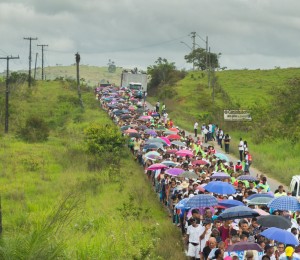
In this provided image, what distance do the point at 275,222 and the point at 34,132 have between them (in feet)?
92.5

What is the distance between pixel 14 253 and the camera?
9156 mm

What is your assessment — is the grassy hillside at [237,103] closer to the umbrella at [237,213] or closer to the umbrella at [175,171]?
the umbrella at [175,171]

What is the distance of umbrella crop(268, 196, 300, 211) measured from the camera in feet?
43.8

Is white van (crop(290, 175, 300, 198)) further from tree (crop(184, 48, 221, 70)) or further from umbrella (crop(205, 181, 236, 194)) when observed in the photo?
tree (crop(184, 48, 221, 70))

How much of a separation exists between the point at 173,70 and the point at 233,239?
80512 millimetres

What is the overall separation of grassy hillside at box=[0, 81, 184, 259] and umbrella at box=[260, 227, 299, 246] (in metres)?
2.50

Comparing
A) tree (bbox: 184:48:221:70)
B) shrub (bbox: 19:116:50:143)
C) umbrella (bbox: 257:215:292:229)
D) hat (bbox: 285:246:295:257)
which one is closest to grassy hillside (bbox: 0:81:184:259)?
shrub (bbox: 19:116:50:143)

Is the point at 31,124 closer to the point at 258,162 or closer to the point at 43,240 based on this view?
the point at 258,162

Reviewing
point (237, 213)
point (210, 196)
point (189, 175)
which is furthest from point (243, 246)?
point (189, 175)

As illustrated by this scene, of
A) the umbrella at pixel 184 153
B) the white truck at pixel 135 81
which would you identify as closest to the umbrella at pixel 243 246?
the umbrella at pixel 184 153

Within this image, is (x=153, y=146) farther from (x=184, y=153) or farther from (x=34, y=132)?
(x=34, y=132)

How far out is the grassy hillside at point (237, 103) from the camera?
31859 millimetres

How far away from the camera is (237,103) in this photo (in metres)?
58.9

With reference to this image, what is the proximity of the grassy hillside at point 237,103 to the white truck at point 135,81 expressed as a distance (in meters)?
3.05
